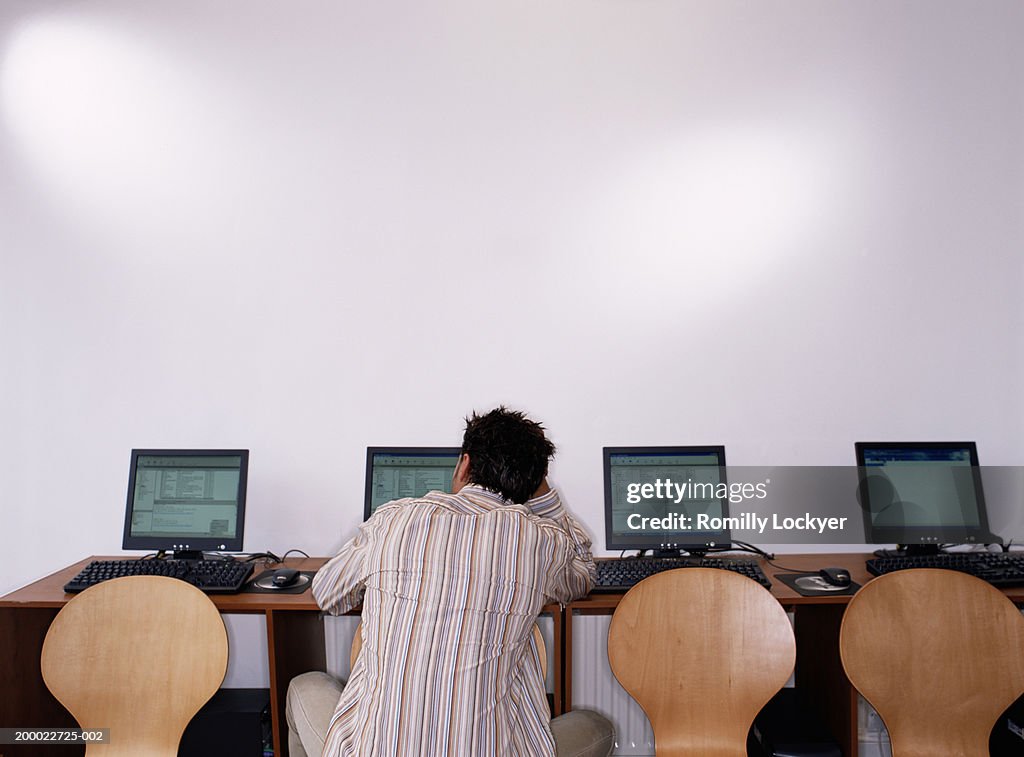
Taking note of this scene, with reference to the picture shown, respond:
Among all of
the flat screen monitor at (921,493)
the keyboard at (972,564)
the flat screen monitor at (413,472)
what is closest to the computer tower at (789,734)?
the keyboard at (972,564)

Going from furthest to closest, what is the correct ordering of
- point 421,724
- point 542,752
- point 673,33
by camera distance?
point 673,33, point 542,752, point 421,724

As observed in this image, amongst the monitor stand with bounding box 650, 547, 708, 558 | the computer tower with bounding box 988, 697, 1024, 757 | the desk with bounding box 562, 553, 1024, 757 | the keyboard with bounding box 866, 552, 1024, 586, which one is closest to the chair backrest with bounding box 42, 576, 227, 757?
the desk with bounding box 562, 553, 1024, 757

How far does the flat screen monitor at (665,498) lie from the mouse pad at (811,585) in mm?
218

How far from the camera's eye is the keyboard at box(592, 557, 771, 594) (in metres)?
2.29

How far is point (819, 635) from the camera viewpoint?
8.02 feet

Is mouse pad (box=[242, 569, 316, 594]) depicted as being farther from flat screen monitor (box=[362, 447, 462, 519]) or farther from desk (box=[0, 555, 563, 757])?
flat screen monitor (box=[362, 447, 462, 519])

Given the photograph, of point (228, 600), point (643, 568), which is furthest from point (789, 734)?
point (228, 600)

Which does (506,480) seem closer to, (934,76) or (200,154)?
(200,154)

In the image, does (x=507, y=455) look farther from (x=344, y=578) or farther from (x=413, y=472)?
(x=413, y=472)

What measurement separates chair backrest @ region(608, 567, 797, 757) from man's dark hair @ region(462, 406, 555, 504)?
0.48m

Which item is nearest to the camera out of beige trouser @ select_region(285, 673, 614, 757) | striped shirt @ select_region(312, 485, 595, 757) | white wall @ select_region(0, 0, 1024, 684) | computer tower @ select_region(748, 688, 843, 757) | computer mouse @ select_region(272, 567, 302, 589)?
striped shirt @ select_region(312, 485, 595, 757)

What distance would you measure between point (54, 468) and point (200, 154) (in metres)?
1.25

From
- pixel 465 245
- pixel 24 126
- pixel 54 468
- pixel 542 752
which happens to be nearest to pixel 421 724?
pixel 542 752

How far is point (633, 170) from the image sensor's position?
283 centimetres
